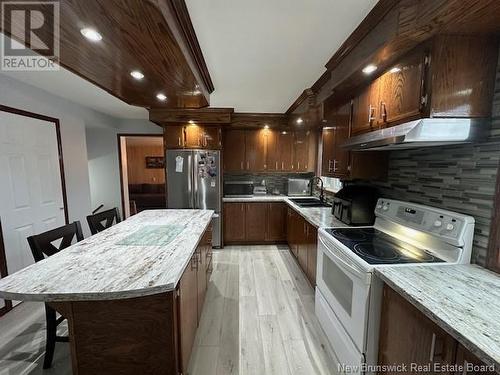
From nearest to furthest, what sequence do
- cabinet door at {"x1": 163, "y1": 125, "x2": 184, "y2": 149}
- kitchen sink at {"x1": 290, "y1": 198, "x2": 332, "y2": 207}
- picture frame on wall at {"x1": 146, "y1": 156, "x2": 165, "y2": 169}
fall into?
kitchen sink at {"x1": 290, "y1": 198, "x2": 332, "y2": 207} < cabinet door at {"x1": 163, "y1": 125, "x2": 184, "y2": 149} < picture frame on wall at {"x1": 146, "y1": 156, "x2": 165, "y2": 169}

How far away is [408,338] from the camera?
1.08 m

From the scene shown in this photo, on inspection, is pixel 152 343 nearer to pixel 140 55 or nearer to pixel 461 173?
pixel 140 55

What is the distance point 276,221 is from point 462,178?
9.14 ft

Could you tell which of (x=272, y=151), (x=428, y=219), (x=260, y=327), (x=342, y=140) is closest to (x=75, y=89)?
(x=272, y=151)

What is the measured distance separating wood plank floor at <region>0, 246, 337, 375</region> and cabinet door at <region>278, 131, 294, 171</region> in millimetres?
2074

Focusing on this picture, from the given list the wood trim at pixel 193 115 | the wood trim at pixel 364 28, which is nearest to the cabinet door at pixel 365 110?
the wood trim at pixel 364 28

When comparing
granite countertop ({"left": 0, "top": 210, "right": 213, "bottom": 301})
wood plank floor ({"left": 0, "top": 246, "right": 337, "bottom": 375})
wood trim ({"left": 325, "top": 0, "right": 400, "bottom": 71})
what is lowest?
wood plank floor ({"left": 0, "top": 246, "right": 337, "bottom": 375})

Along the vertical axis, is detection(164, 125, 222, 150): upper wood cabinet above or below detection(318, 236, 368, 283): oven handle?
above

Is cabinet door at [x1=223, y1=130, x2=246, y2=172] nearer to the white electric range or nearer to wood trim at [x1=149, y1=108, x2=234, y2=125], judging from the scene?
wood trim at [x1=149, y1=108, x2=234, y2=125]

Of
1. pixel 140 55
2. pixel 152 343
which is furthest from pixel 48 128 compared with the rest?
pixel 152 343

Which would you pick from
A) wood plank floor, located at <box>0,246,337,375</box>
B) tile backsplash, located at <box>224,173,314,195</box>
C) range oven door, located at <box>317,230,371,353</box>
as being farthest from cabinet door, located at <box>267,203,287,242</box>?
range oven door, located at <box>317,230,371,353</box>

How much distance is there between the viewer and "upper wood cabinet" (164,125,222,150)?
3.63 meters

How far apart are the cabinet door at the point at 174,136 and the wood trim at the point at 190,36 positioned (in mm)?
1523
